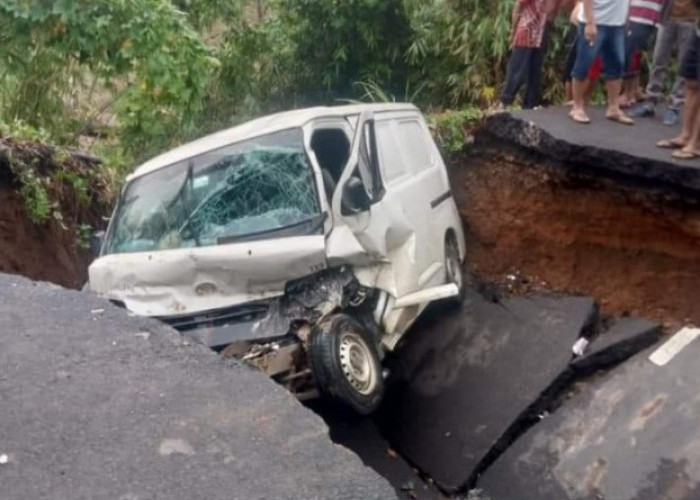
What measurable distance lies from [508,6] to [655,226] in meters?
4.82

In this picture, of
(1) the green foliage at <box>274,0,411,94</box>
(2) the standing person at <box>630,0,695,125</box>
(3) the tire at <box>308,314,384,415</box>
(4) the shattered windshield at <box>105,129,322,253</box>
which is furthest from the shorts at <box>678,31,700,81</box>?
(1) the green foliage at <box>274,0,411,94</box>

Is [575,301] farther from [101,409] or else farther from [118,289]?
[101,409]

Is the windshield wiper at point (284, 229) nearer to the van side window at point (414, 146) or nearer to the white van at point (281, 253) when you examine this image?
the white van at point (281, 253)

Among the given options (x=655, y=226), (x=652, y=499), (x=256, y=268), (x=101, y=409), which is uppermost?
(x=101, y=409)

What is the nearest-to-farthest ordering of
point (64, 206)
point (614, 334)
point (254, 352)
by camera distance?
point (254, 352)
point (614, 334)
point (64, 206)

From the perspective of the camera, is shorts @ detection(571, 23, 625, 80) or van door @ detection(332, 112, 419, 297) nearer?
van door @ detection(332, 112, 419, 297)

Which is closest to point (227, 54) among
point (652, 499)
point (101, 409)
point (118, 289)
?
point (118, 289)

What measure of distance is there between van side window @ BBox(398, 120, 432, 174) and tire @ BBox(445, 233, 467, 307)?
651 mm

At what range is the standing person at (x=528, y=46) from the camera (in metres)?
11.7

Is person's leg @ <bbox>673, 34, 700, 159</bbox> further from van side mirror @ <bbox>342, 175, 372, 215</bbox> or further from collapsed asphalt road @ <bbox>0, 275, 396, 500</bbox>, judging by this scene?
collapsed asphalt road @ <bbox>0, 275, 396, 500</bbox>

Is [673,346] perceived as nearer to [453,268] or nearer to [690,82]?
[453,268]

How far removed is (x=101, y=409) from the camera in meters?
5.20

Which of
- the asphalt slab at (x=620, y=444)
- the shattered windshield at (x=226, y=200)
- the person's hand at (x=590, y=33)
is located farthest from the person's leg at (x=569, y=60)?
the shattered windshield at (x=226, y=200)

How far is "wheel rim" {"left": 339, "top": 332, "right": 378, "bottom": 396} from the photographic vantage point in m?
7.86
